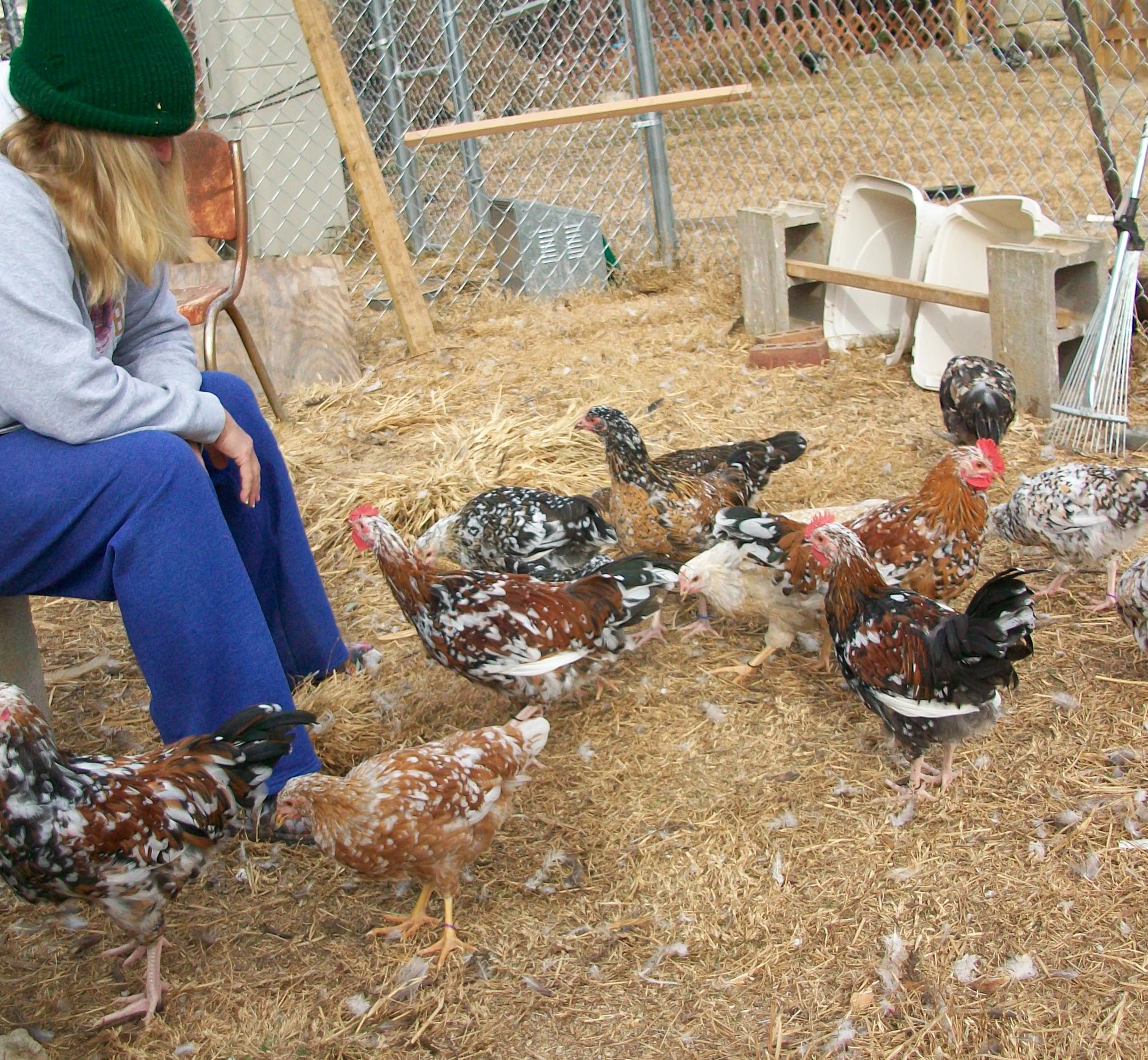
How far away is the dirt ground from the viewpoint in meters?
2.12

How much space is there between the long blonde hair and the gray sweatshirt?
3 cm

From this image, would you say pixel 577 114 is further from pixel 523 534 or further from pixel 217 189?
pixel 523 534

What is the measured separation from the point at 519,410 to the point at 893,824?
320 cm

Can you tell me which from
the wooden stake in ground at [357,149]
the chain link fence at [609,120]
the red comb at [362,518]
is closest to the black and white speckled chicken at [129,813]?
the red comb at [362,518]

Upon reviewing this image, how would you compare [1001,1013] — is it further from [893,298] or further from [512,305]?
[512,305]

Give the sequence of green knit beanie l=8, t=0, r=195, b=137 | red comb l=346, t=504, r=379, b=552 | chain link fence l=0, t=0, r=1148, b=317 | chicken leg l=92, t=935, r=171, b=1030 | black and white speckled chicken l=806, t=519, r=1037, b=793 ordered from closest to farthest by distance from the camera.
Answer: green knit beanie l=8, t=0, r=195, b=137 → chicken leg l=92, t=935, r=171, b=1030 → black and white speckled chicken l=806, t=519, r=1037, b=793 → red comb l=346, t=504, r=379, b=552 → chain link fence l=0, t=0, r=1148, b=317

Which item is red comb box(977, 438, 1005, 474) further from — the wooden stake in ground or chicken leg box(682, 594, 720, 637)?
the wooden stake in ground

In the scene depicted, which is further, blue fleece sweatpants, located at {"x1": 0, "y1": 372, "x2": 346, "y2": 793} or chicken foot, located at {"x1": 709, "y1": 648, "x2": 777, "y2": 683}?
chicken foot, located at {"x1": 709, "y1": 648, "x2": 777, "y2": 683}

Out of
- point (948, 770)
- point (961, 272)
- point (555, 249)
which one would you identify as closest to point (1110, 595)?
point (948, 770)

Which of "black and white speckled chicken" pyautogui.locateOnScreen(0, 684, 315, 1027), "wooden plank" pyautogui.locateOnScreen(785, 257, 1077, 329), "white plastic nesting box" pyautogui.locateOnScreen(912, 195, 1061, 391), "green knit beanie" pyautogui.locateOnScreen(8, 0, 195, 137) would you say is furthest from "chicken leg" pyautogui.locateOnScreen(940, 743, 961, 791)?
"white plastic nesting box" pyautogui.locateOnScreen(912, 195, 1061, 391)

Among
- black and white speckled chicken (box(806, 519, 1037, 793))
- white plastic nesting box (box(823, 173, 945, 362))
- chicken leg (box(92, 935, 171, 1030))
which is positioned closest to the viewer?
chicken leg (box(92, 935, 171, 1030))

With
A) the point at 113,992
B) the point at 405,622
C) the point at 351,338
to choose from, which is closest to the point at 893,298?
the point at 351,338

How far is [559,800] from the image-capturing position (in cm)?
280

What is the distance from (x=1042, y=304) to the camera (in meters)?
4.40
